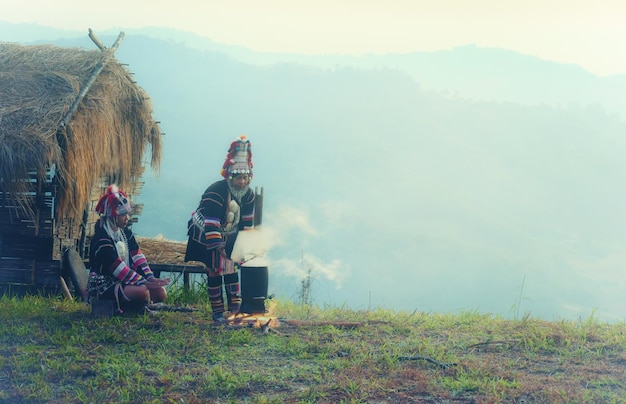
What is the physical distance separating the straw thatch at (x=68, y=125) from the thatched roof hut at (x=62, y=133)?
0.05ft

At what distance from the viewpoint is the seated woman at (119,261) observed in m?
8.13

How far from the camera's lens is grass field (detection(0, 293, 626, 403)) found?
6.02 m

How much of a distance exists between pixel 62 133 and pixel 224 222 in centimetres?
316

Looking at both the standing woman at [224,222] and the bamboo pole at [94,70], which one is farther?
the bamboo pole at [94,70]

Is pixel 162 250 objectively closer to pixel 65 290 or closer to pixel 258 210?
pixel 65 290

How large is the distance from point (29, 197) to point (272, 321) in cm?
459

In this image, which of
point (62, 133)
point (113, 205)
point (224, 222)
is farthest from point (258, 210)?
point (62, 133)

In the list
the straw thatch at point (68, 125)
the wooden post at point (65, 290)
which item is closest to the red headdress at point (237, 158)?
the straw thatch at point (68, 125)

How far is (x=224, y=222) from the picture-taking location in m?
8.45

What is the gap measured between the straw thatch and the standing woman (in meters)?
2.60

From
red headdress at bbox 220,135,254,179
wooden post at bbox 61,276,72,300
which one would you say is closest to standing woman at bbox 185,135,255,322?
red headdress at bbox 220,135,254,179

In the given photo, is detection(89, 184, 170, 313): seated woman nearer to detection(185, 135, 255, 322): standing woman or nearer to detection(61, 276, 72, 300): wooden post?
detection(185, 135, 255, 322): standing woman

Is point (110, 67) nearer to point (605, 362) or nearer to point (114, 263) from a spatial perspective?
point (114, 263)

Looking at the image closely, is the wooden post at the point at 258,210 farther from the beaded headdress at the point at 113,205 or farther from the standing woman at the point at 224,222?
the beaded headdress at the point at 113,205
